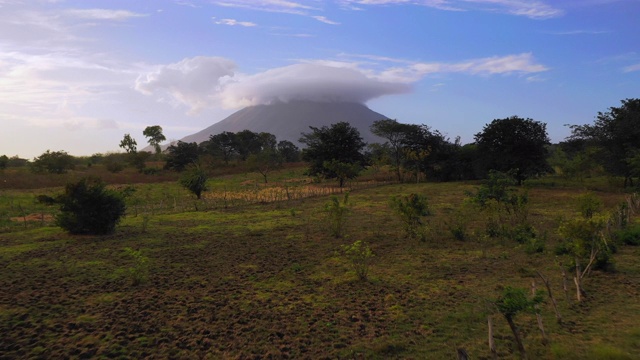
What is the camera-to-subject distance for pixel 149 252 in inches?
459

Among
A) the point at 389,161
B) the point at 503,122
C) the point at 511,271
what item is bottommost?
the point at 511,271

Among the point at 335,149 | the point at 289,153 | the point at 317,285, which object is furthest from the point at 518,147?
the point at 289,153

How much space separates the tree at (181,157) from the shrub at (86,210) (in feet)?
131

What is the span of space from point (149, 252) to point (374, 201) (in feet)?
48.7

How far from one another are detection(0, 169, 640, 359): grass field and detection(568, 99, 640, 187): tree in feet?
51.4

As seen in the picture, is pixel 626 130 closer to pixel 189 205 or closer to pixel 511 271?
pixel 511 271

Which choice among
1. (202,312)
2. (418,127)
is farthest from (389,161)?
(202,312)

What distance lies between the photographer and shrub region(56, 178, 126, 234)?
14.1 metres

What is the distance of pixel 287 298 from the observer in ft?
25.4

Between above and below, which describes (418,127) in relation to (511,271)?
above

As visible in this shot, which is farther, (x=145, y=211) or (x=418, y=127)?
(x=418, y=127)

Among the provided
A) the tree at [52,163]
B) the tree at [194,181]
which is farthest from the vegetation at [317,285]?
the tree at [52,163]

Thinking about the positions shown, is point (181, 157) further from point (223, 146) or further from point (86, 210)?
point (86, 210)

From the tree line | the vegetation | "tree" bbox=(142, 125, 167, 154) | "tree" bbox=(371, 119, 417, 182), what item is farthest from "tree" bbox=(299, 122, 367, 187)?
"tree" bbox=(142, 125, 167, 154)
